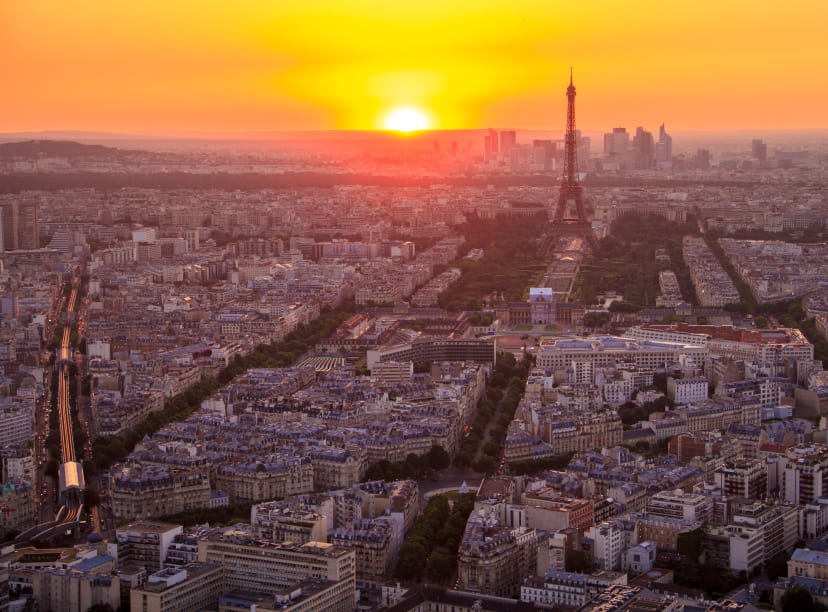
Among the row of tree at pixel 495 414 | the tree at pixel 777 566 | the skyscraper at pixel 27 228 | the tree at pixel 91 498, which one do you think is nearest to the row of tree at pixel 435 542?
the row of tree at pixel 495 414

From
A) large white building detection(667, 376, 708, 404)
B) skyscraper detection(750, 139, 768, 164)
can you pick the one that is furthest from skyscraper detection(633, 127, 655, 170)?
large white building detection(667, 376, 708, 404)

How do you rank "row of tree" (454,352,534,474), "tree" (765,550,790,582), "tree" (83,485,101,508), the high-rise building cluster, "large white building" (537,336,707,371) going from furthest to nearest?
1. the high-rise building cluster
2. "large white building" (537,336,707,371)
3. "row of tree" (454,352,534,474)
4. "tree" (83,485,101,508)
5. "tree" (765,550,790,582)

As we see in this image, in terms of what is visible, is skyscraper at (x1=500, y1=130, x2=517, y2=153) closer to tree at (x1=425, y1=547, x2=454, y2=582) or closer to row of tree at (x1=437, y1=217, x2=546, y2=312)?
row of tree at (x1=437, y1=217, x2=546, y2=312)

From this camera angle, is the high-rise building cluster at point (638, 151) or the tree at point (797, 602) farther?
the high-rise building cluster at point (638, 151)

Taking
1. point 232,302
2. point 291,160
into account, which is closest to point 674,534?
point 232,302

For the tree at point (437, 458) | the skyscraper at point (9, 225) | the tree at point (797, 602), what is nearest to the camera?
the tree at point (797, 602)

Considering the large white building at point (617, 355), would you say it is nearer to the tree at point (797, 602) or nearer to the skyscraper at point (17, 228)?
the tree at point (797, 602)

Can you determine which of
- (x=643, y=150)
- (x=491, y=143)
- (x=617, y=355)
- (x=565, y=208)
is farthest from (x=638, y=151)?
(x=617, y=355)

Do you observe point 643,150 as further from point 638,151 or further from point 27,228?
point 27,228
